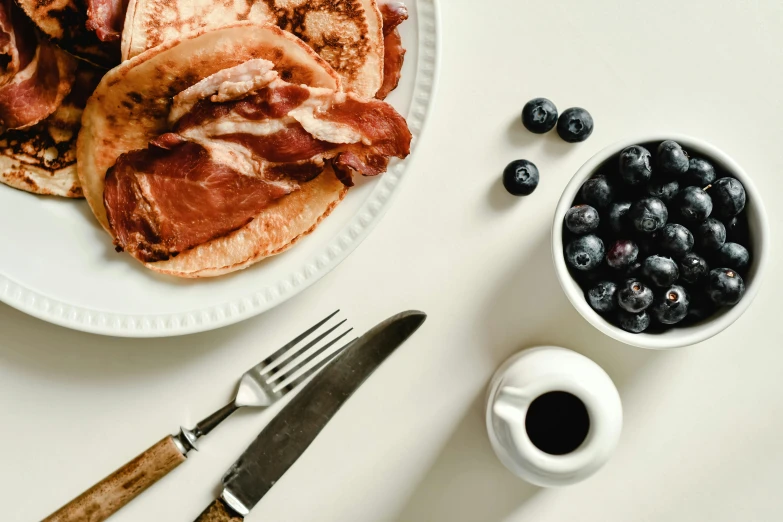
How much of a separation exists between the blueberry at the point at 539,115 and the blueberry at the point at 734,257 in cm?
40

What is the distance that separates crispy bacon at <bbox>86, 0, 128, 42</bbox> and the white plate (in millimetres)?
314

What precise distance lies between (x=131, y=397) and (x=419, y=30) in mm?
942

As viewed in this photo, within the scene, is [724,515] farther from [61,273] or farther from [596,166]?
[61,273]

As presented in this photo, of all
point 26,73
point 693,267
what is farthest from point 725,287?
point 26,73

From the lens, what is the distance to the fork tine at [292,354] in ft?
3.89

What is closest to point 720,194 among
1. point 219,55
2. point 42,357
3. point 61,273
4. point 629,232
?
point 629,232

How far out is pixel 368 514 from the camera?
1253 mm

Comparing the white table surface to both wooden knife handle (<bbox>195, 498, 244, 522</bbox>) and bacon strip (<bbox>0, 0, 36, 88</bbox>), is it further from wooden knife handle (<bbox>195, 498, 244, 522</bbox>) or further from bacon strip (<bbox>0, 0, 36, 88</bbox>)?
bacon strip (<bbox>0, 0, 36, 88</bbox>)

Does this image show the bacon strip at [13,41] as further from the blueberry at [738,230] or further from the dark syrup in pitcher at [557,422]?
the blueberry at [738,230]

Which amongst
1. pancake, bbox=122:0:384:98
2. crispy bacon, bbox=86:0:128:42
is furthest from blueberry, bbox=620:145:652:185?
crispy bacon, bbox=86:0:128:42

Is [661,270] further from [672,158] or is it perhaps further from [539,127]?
[539,127]

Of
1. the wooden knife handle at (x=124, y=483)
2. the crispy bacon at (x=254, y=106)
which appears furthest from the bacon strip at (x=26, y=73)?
the wooden knife handle at (x=124, y=483)

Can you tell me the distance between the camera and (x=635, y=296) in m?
1.00

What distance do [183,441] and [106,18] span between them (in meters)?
0.81
